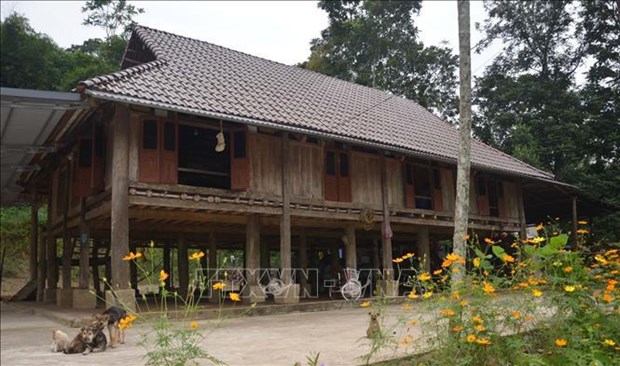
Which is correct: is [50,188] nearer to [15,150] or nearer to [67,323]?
[15,150]

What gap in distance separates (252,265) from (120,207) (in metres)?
3.25

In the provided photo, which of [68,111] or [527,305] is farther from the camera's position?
[68,111]

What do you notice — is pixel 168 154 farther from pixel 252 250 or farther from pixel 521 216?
pixel 521 216

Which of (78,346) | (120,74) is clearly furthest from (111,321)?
(120,74)

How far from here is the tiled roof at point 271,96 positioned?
10211mm

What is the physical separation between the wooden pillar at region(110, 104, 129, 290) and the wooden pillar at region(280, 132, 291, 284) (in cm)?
350

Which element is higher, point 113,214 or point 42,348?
point 113,214

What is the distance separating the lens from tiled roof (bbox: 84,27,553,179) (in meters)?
10.2

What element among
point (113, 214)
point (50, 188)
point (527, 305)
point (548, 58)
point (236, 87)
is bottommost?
point (527, 305)

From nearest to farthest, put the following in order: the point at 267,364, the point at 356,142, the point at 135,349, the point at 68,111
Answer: the point at 267,364
the point at 135,349
the point at 68,111
the point at 356,142

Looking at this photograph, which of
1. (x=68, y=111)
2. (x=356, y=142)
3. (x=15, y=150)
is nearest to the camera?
(x=68, y=111)

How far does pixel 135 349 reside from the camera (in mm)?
6449

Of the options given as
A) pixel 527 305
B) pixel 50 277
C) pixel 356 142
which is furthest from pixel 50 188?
pixel 527 305

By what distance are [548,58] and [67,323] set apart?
2481 centimetres
